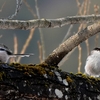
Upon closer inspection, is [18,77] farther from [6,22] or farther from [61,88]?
[6,22]

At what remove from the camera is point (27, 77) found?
0.95m

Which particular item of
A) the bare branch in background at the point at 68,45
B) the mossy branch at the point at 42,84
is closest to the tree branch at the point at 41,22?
the bare branch in background at the point at 68,45

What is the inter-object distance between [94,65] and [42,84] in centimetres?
58

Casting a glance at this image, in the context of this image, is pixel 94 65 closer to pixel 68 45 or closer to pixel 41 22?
pixel 68 45

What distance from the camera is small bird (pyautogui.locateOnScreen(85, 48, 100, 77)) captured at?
4.79 ft

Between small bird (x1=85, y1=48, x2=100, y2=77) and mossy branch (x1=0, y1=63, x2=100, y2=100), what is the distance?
0.33 m

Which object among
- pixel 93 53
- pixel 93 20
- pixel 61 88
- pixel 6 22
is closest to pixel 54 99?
pixel 61 88

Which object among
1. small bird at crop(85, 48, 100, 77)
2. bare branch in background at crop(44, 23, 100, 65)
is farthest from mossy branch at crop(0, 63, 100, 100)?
small bird at crop(85, 48, 100, 77)

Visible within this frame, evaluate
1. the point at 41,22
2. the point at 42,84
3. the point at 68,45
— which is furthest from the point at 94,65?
the point at 42,84

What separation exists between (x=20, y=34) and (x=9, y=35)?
7.6 inches

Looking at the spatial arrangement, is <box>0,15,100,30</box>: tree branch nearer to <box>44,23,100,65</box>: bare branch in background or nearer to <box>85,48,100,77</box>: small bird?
<box>44,23,100,65</box>: bare branch in background

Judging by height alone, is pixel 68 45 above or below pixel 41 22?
below

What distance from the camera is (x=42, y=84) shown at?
3.18ft

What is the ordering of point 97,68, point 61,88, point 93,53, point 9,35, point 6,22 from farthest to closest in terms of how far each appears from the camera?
point 9,35 < point 93,53 < point 97,68 < point 6,22 < point 61,88
